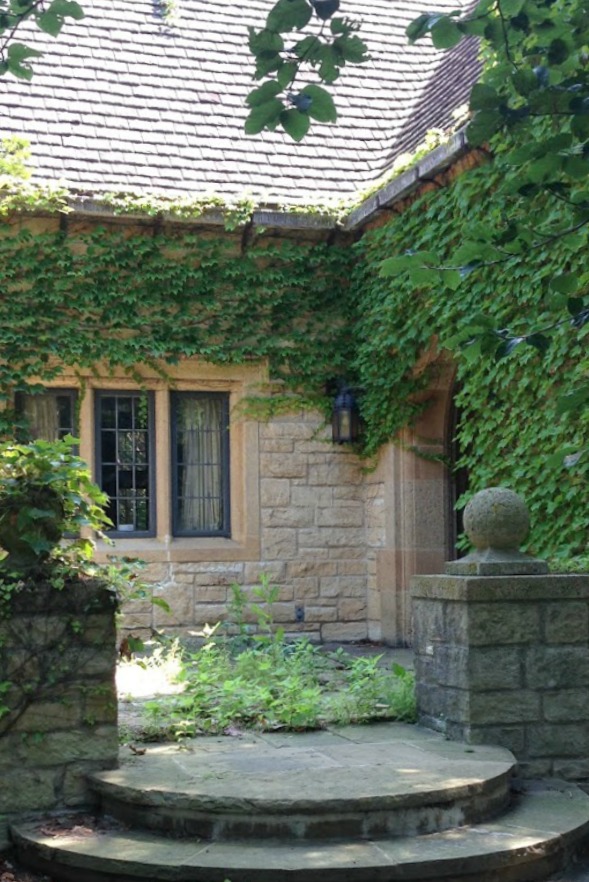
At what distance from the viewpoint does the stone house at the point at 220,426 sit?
9750 millimetres

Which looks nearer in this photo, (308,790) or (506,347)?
(506,347)

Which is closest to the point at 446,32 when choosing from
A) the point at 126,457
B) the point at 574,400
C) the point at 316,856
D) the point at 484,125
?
the point at 484,125

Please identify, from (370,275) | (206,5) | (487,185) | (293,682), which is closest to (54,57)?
(206,5)

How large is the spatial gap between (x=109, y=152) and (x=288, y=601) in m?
4.46

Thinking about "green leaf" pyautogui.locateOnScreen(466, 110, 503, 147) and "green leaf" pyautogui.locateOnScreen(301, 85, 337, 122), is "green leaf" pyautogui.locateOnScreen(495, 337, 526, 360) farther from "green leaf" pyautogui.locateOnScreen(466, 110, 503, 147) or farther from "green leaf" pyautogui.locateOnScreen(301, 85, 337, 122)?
"green leaf" pyautogui.locateOnScreen(301, 85, 337, 122)

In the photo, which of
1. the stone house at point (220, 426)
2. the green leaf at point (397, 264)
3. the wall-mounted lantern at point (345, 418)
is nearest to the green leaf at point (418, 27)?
the green leaf at point (397, 264)

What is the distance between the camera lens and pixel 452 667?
520cm

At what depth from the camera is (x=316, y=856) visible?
3910mm

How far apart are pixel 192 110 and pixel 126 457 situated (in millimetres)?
3641

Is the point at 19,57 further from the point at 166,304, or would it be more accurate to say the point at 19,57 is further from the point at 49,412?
the point at 49,412

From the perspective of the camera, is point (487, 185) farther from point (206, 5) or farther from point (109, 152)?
point (206, 5)

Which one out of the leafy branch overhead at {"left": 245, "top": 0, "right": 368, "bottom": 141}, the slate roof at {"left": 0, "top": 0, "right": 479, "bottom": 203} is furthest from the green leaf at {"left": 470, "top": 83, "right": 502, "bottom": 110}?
the slate roof at {"left": 0, "top": 0, "right": 479, "bottom": 203}

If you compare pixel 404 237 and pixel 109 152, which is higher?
pixel 109 152

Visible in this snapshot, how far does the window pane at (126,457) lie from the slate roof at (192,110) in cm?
194
